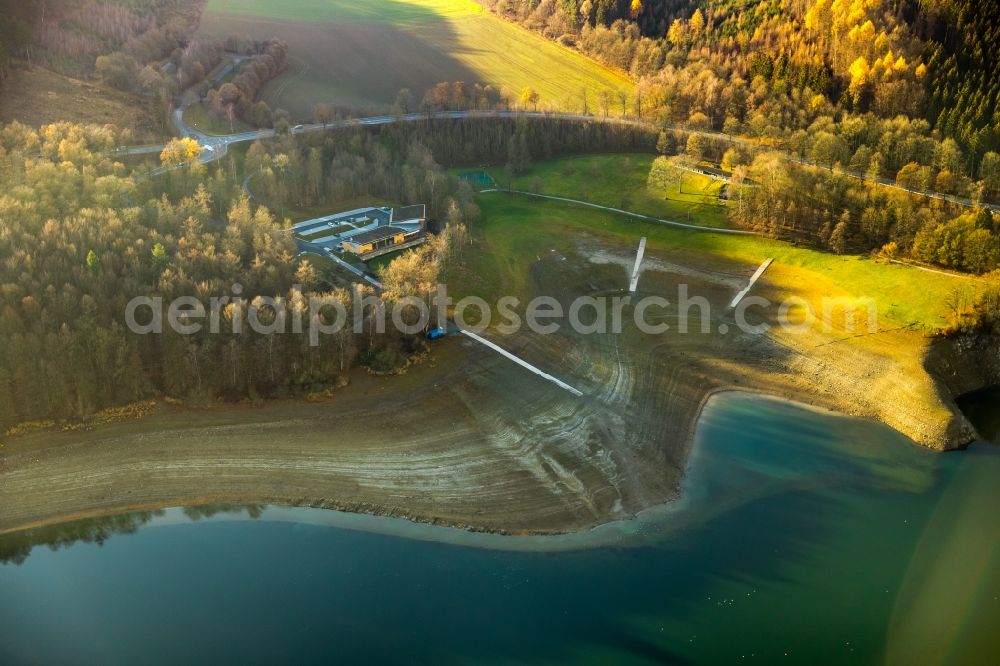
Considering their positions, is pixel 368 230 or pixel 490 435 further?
pixel 368 230

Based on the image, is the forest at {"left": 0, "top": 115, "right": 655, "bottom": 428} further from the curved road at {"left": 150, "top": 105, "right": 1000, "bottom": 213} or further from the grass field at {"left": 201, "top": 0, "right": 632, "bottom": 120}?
the grass field at {"left": 201, "top": 0, "right": 632, "bottom": 120}

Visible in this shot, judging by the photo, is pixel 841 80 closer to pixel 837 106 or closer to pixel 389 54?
pixel 837 106

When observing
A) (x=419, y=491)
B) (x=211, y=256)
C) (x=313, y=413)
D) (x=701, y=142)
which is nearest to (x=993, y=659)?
(x=419, y=491)

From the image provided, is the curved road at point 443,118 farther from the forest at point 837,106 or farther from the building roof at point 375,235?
the building roof at point 375,235

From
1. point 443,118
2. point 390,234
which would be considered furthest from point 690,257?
point 443,118

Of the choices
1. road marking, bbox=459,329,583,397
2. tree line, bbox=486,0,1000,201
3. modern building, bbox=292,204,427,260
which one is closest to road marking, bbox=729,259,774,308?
tree line, bbox=486,0,1000,201

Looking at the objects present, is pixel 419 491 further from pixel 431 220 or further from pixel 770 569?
pixel 431 220

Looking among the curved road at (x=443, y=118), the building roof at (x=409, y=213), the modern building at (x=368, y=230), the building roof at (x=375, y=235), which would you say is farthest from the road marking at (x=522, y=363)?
the curved road at (x=443, y=118)
